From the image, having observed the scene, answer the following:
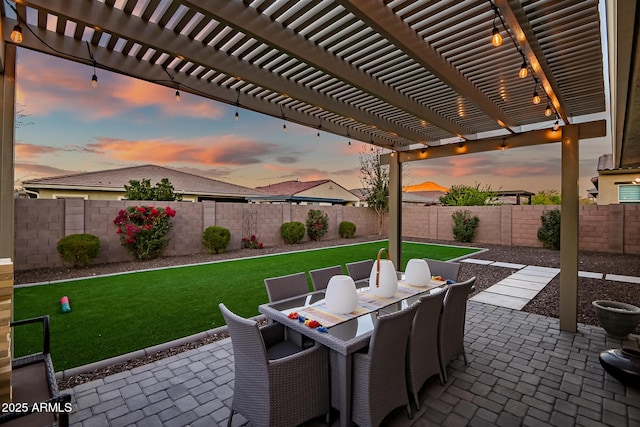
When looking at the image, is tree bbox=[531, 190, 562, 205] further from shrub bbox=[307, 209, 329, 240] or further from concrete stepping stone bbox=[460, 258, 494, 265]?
shrub bbox=[307, 209, 329, 240]

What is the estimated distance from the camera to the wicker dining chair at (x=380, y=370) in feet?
6.10

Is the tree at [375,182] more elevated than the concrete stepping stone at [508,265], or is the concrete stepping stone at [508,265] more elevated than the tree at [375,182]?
the tree at [375,182]

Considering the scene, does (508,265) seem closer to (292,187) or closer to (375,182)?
(375,182)

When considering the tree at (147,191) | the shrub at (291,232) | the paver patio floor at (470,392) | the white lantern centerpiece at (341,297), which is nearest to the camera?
the paver patio floor at (470,392)

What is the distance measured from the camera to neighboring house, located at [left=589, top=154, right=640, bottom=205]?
1341 centimetres

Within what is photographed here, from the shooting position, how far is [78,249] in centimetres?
668

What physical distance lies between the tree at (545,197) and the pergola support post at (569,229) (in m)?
16.0

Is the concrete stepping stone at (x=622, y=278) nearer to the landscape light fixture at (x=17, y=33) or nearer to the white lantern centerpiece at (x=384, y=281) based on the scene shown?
the white lantern centerpiece at (x=384, y=281)

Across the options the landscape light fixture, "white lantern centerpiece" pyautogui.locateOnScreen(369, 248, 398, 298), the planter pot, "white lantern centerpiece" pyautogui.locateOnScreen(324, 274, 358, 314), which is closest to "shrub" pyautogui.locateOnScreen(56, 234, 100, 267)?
the landscape light fixture

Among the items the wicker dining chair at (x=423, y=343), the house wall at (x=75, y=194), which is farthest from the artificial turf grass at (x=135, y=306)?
the house wall at (x=75, y=194)

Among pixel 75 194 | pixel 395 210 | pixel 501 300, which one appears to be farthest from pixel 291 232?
pixel 75 194

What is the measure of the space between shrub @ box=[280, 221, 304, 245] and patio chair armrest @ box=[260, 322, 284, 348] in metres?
9.23

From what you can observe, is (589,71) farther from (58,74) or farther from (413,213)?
(413,213)

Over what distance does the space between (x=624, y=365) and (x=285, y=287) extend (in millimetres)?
3111
